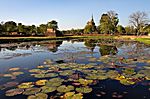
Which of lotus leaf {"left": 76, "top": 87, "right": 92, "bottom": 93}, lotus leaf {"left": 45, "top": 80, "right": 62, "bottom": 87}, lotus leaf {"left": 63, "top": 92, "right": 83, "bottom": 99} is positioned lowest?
lotus leaf {"left": 76, "top": 87, "right": 92, "bottom": 93}

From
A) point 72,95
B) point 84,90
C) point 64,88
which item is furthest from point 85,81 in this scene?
point 72,95

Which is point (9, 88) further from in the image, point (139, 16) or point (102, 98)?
point (139, 16)

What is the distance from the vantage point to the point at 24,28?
95.8 meters

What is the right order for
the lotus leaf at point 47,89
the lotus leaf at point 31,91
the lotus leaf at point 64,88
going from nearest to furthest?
the lotus leaf at point 31,91
the lotus leaf at point 47,89
the lotus leaf at point 64,88

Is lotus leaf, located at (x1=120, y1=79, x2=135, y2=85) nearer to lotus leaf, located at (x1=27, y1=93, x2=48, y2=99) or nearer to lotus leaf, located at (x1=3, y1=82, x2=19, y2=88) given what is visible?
lotus leaf, located at (x1=27, y1=93, x2=48, y2=99)

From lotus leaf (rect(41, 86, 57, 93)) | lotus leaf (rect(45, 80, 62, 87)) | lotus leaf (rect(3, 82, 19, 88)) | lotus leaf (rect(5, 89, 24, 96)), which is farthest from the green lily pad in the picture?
lotus leaf (rect(3, 82, 19, 88))

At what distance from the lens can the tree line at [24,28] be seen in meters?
79.2

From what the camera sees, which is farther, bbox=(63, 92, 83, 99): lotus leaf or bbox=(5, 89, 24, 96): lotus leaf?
bbox=(5, 89, 24, 96): lotus leaf

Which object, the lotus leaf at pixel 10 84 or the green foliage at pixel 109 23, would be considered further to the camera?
the green foliage at pixel 109 23

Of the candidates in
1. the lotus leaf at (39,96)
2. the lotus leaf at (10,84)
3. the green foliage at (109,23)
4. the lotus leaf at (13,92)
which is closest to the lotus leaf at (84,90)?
the lotus leaf at (39,96)

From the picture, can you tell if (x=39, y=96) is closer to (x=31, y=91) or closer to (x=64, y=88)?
(x=31, y=91)

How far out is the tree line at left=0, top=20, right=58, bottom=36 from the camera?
79181 mm

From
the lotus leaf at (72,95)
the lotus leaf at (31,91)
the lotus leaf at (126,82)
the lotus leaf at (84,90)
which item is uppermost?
the lotus leaf at (31,91)

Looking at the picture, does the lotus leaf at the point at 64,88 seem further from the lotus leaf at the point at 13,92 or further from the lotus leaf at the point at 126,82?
the lotus leaf at the point at 126,82
